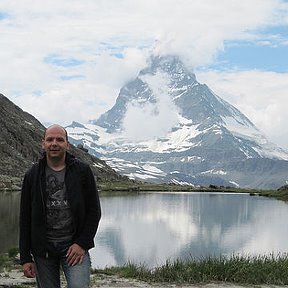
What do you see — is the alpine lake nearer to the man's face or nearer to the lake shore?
the lake shore

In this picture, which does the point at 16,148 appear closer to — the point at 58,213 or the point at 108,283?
the point at 108,283

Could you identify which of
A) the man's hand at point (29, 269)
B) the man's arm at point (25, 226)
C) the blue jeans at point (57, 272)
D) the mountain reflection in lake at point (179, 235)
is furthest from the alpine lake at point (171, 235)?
the man's arm at point (25, 226)


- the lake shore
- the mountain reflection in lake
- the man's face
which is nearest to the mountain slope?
the mountain reflection in lake

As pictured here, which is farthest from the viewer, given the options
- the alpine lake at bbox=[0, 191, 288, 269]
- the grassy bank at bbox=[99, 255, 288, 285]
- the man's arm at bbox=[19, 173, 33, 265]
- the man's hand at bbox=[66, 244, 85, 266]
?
the alpine lake at bbox=[0, 191, 288, 269]

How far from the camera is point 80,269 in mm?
9117

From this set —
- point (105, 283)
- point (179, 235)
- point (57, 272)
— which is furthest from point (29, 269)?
point (179, 235)

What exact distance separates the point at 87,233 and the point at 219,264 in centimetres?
1239

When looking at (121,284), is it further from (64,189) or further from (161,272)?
(64,189)

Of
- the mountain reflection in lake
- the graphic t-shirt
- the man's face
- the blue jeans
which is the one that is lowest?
the mountain reflection in lake

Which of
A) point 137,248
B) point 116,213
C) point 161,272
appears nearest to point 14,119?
point 116,213

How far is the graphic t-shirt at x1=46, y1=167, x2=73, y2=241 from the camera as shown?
903cm

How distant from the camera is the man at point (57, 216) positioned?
29.7 feet

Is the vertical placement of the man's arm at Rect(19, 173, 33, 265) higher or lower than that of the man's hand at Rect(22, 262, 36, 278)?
higher

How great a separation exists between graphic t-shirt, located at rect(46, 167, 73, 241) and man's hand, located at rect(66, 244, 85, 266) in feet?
0.64
